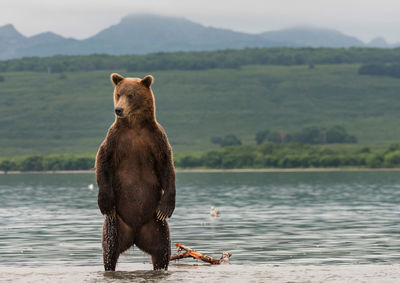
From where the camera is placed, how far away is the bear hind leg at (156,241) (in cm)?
1744

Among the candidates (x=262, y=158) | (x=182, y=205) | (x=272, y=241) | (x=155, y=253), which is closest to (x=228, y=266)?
(x=155, y=253)

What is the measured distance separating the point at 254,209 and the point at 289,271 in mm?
40979

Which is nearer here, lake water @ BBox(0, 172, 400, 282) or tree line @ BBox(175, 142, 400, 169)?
lake water @ BBox(0, 172, 400, 282)

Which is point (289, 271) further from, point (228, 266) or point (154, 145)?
point (154, 145)

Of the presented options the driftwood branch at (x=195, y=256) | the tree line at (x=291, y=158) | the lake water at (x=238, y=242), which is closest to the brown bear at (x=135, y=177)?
the lake water at (x=238, y=242)

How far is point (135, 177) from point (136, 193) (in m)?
0.32

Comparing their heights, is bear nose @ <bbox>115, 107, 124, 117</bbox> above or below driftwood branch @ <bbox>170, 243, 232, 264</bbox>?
above

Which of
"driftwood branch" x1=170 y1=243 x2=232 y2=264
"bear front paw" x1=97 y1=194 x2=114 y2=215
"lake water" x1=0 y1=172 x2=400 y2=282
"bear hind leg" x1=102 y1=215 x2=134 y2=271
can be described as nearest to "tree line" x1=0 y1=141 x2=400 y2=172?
"lake water" x1=0 y1=172 x2=400 y2=282

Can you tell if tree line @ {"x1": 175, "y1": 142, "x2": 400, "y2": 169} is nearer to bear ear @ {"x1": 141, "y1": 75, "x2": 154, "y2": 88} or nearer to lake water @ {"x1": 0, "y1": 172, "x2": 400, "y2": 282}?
lake water @ {"x1": 0, "y1": 172, "x2": 400, "y2": 282}

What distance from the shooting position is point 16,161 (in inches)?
7436

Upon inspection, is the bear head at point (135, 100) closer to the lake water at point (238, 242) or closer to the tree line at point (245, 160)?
the lake water at point (238, 242)

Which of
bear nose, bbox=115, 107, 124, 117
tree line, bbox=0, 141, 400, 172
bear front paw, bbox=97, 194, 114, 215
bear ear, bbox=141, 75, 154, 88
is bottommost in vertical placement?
tree line, bbox=0, 141, 400, 172

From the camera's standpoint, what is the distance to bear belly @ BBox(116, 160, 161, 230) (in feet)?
56.1

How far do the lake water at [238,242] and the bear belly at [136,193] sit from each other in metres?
1.11
